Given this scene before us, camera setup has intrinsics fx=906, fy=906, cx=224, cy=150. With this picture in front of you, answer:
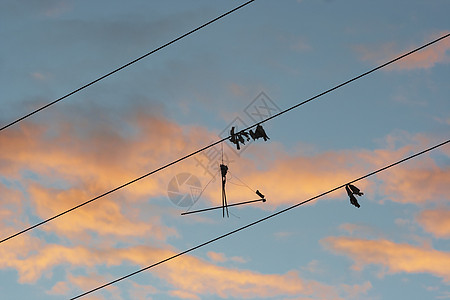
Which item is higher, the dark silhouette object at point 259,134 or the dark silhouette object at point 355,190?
the dark silhouette object at point 259,134

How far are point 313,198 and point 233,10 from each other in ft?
15.0

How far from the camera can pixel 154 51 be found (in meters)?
19.8

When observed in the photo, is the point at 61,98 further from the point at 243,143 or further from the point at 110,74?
the point at 243,143

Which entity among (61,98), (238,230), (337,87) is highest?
(61,98)

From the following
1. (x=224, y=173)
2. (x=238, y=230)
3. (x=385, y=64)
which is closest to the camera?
(x=385, y=64)

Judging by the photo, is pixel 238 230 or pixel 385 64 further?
pixel 238 230

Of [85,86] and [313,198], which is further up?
[85,86]

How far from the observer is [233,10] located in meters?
19.7

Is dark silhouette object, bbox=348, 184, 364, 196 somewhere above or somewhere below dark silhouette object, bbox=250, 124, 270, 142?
below

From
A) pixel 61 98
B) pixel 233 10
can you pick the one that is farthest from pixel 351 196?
pixel 61 98

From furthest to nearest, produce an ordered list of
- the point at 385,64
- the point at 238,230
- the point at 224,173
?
1. the point at 224,173
2. the point at 238,230
3. the point at 385,64

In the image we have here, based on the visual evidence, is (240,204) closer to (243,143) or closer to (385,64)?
(243,143)

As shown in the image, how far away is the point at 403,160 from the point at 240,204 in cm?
412

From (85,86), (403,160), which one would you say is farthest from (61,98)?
(403,160)
